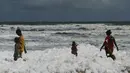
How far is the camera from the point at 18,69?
410 inches

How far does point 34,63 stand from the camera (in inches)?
439

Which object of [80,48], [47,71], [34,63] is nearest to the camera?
[47,71]

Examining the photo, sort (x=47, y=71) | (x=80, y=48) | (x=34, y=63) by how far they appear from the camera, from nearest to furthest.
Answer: (x=47, y=71)
(x=34, y=63)
(x=80, y=48)

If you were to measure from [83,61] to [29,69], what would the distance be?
1.84m

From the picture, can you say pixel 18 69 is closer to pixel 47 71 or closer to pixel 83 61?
pixel 47 71

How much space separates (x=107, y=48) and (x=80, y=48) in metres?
2.50

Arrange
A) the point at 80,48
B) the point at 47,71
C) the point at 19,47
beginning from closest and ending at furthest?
1. the point at 47,71
2. the point at 19,47
3. the point at 80,48

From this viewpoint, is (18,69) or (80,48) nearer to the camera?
(18,69)

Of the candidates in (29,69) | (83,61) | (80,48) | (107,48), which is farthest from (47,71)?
(80,48)

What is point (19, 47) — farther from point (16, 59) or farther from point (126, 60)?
point (126, 60)

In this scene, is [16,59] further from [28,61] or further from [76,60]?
[76,60]

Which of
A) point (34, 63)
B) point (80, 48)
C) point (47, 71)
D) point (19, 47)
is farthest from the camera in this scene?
point (80, 48)

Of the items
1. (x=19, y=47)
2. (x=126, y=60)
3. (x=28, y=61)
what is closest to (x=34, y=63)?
(x=28, y=61)

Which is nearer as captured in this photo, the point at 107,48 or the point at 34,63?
the point at 34,63
